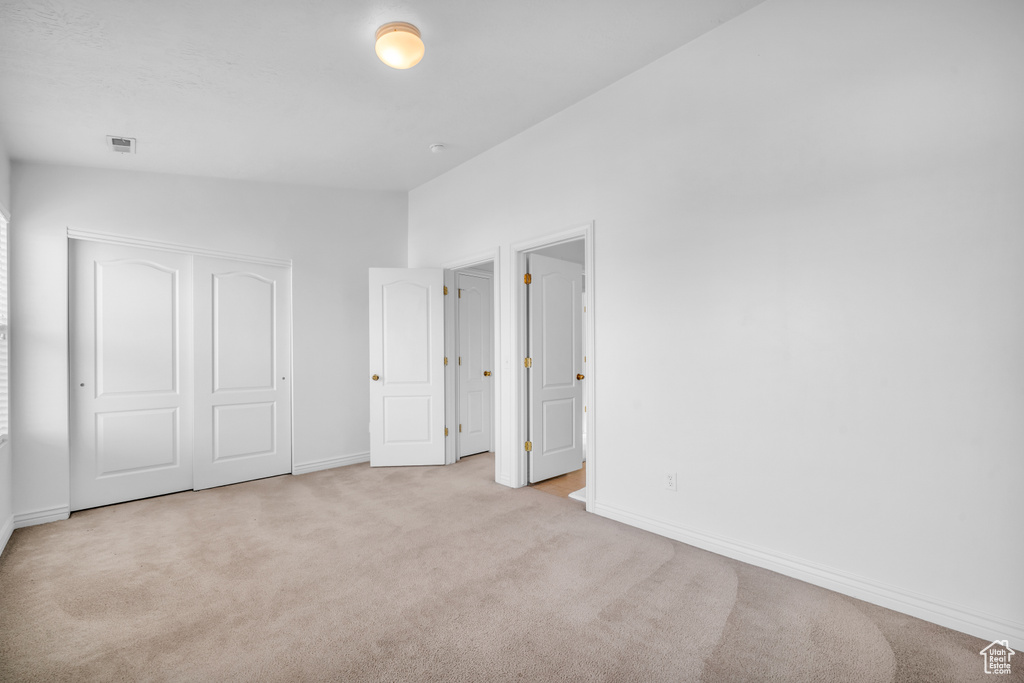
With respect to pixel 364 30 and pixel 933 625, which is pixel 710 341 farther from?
pixel 364 30

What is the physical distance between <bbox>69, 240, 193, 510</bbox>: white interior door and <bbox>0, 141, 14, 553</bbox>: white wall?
0.40 m

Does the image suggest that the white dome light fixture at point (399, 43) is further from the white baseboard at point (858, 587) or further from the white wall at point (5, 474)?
the white baseboard at point (858, 587)

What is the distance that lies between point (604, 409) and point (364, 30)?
8.57 feet

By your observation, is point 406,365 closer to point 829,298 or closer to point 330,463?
point 330,463

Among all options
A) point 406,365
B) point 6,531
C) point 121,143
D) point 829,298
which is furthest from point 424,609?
point 121,143

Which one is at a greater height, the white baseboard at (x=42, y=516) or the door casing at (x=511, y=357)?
the door casing at (x=511, y=357)

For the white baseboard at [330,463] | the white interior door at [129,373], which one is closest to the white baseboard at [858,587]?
the white baseboard at [330,463]

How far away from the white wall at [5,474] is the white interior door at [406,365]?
2514 millimetres

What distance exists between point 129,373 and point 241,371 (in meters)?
0.80

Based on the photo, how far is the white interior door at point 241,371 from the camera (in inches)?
165

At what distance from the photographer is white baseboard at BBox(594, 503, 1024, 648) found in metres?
1.92

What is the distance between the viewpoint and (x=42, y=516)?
3441 millimetres

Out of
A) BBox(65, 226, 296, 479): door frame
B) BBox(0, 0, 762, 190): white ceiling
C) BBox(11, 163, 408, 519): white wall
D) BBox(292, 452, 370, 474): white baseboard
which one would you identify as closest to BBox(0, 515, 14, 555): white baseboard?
BBox(11, 163, 408, 519): white wall

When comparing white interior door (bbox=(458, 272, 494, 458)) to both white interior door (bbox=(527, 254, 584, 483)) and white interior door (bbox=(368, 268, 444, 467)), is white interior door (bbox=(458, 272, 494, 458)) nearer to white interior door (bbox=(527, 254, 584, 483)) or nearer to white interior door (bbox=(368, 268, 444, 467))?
white interior door (bbox=(368, 268, 444, 467))
